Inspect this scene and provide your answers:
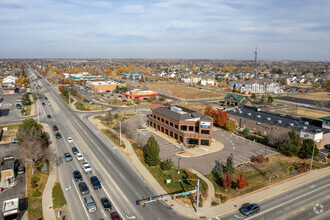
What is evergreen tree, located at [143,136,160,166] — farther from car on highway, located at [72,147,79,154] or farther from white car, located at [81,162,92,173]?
car on highway, located at [72,147,79,154]

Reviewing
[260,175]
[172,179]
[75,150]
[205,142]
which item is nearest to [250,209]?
[260,175]

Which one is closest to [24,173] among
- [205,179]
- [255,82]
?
[205,179]

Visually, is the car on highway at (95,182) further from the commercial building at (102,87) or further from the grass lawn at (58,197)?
the commercial building at (102,87)

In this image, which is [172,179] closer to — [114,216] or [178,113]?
[114,216]

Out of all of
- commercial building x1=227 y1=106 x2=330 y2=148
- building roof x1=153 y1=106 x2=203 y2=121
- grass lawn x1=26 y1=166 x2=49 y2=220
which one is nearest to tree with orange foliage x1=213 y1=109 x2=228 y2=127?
commercial building x1=227 y1=106 x2=330 y2=148

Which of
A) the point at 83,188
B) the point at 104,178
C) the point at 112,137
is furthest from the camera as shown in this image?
the point at 112,137

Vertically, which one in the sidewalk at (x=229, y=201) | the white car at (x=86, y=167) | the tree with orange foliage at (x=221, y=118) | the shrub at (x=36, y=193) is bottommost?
the sidewalk at (x=229, y=201)

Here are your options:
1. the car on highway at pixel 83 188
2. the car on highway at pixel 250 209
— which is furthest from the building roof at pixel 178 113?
the car on highway at pixel 250 209
